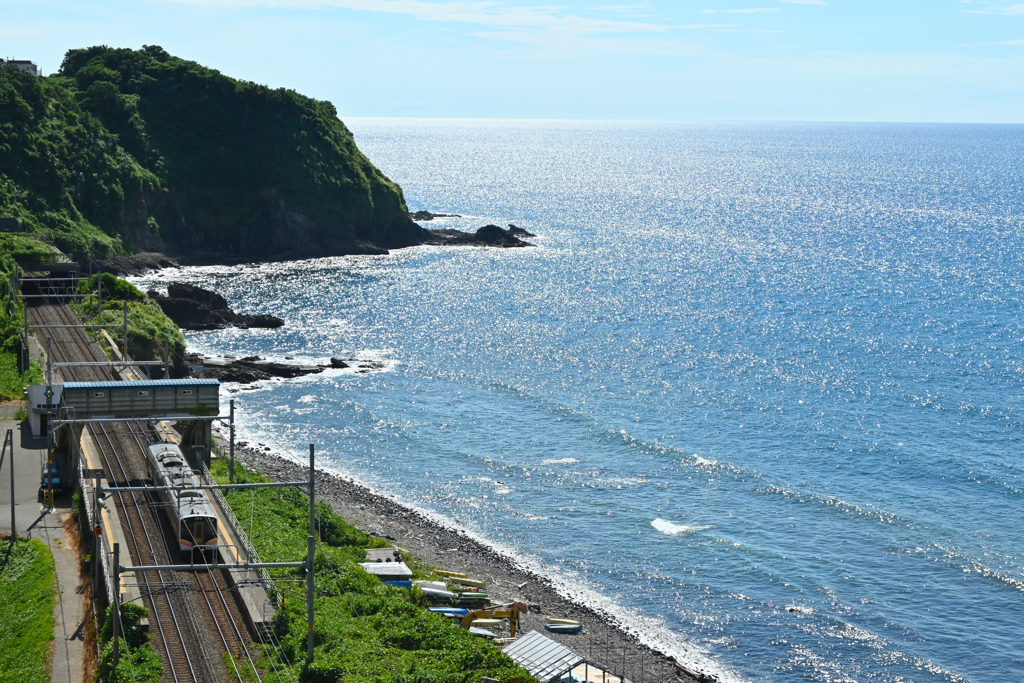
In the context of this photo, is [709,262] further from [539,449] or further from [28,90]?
[28,90]

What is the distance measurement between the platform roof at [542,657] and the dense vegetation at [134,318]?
4322 cm

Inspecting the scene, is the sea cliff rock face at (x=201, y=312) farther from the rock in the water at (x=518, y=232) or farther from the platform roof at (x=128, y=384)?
the rock in the water at (x=518, y=232)

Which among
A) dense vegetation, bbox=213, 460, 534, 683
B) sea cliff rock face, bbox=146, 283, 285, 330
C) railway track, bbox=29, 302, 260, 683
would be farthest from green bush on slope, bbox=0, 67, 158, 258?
dense vegetation, bbox=213, 460, 534, 683

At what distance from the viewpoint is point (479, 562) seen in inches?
2188

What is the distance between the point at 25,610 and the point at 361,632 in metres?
13.2

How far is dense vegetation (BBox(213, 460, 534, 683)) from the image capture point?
110 feet

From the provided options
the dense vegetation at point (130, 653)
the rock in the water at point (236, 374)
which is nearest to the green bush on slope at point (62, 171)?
the rock in the water at point (236, 374)

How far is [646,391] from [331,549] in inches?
1700

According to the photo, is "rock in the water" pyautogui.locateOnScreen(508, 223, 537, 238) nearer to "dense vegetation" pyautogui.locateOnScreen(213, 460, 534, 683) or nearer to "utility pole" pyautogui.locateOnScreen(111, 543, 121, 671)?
"dense vegetation" pyautogui.locateOnScreen(213, 460, 534, 683)

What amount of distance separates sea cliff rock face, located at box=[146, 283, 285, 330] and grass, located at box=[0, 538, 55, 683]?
6649 cm

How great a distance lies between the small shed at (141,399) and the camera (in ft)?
163

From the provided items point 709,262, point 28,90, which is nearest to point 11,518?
point 28,90

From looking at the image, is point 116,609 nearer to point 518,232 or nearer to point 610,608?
point 610,608

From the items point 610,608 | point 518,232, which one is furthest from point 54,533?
point 518,232
